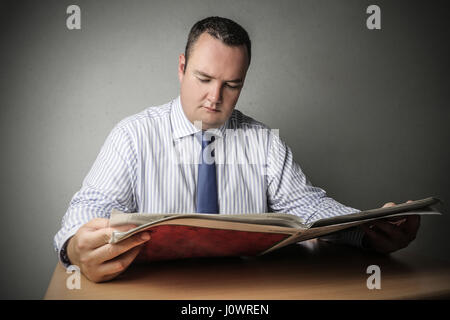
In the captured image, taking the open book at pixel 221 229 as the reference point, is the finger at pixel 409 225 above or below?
below

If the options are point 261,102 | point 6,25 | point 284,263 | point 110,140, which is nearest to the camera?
point 284,263

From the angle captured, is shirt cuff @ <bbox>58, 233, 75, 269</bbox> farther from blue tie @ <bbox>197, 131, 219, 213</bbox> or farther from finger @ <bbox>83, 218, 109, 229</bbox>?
blue tie @ <bbox>197, 131, 219, 213</bbox>

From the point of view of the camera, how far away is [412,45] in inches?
90.3

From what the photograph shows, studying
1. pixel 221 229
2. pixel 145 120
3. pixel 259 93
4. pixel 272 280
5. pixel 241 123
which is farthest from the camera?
pixel 259 93

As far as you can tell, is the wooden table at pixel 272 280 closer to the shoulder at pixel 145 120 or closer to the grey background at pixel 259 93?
the shoulder at pixel 145 120

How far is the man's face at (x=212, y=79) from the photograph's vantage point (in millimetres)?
1292

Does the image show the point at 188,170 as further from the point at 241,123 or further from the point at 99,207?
the point at 99,207

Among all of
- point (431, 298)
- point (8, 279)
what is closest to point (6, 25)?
point (8, 279)

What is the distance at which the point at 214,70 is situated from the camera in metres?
1.29

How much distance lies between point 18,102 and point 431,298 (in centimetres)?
179

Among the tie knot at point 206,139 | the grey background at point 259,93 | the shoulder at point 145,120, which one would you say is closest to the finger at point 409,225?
the tie knot at point 206,139

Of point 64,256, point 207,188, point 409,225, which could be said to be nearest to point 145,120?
point 207,188

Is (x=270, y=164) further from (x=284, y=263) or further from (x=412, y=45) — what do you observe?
(x=412, y=45)

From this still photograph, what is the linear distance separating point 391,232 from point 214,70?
0.74m
